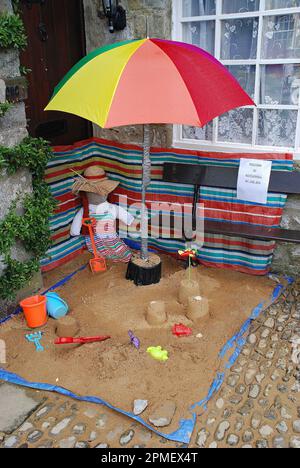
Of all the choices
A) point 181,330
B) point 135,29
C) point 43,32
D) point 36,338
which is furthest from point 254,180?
point 43,32

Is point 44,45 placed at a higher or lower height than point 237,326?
higher

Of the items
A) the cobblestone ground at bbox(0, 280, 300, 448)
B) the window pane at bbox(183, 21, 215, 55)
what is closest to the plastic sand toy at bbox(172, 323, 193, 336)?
the cobblestone ground at bbox(0, 280, 300, 448)

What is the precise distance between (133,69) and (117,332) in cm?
223

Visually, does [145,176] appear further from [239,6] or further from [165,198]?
[239,6]

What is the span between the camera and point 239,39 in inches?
175

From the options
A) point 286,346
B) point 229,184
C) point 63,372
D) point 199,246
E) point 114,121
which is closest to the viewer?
point 114,121

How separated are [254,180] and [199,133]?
874mm

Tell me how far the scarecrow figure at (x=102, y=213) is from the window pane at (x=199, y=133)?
1003mm
